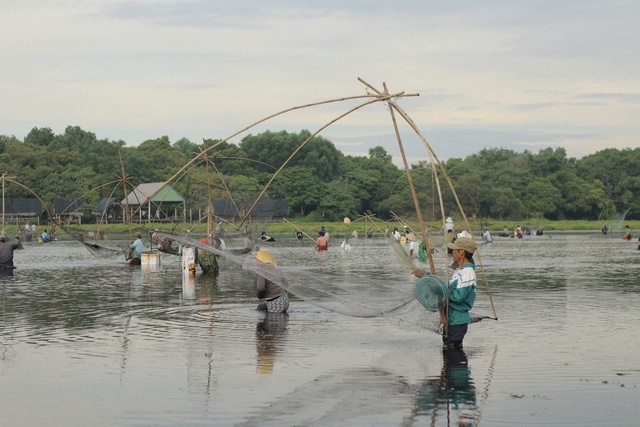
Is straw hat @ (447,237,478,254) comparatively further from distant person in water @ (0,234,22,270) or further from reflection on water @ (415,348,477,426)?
distant person in water @ (0,234,22,270)

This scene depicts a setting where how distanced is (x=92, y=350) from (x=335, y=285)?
10.6 feet

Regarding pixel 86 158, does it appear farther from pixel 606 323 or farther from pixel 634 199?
pixel 606 323

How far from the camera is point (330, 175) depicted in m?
106

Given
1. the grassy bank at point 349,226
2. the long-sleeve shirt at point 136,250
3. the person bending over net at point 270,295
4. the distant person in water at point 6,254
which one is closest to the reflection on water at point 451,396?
the person bending over net at point 270,295

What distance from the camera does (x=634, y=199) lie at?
108312 mm

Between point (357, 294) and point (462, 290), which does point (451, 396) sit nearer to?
point (462, 290)

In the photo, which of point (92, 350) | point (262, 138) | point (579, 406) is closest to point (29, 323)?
point (92, 350)

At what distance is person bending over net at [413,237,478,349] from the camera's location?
10.5 m

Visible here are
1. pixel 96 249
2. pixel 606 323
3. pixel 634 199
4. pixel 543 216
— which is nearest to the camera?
pixel 606 323

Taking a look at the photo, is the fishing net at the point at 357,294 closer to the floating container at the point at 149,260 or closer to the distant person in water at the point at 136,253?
the floating container at the point at 149,260

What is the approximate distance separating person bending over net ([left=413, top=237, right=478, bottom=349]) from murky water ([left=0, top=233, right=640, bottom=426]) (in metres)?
0.40

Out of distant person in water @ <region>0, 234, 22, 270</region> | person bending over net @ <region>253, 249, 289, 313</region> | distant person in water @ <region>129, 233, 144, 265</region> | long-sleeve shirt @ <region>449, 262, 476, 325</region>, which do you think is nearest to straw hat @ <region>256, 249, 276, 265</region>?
person bending over net @ <region>253, 249, 289, 313</region>

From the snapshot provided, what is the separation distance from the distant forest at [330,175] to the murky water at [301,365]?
64.0 metres

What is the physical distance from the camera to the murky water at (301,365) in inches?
310
